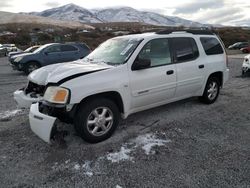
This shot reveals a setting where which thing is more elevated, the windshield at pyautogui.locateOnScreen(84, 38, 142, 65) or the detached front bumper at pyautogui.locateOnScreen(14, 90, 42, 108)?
the windshield at pyautogui.locateOnScreen(84, 38, 142, 65)

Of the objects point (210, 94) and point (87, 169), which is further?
point (210, 94)

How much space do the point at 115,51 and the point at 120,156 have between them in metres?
2.02

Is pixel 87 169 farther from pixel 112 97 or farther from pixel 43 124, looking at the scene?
pixel 112 97

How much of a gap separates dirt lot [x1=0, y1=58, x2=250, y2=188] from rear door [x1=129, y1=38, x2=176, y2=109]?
1.78 ft

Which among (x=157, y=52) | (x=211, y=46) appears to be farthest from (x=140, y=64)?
(x=211, y=46)

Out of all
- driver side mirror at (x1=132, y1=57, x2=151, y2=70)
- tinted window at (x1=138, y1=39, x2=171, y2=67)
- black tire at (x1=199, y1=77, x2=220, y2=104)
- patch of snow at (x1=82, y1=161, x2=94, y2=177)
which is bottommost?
patch of snow at (x1=82, y1=161, x2=94, y2=177)

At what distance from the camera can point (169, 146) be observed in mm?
3926

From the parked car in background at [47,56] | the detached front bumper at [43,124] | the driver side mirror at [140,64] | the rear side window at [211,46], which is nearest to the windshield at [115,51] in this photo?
the driver side mirror at [140,64]

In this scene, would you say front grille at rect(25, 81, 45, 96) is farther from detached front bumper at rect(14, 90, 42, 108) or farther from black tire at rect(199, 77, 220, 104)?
black tire at rect(199, 77, 220, 104)

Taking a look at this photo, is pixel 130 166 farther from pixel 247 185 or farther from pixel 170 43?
pixel 170 43

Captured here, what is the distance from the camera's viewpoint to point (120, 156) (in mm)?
3660

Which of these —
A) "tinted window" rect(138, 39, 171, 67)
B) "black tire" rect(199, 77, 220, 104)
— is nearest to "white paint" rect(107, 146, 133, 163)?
"tinted window" rect(138, 39, 171, 67)

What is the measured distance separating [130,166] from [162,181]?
52 cm

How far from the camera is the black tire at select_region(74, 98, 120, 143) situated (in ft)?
12.5
